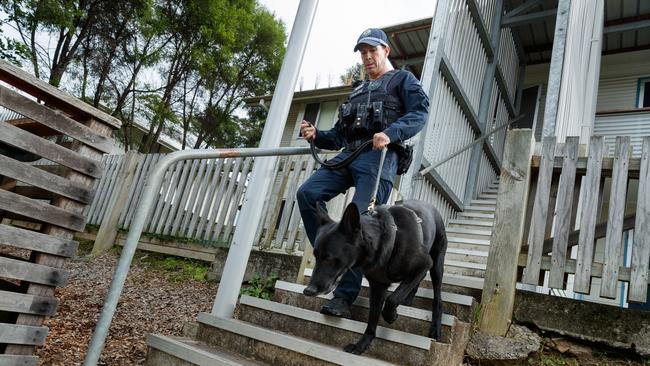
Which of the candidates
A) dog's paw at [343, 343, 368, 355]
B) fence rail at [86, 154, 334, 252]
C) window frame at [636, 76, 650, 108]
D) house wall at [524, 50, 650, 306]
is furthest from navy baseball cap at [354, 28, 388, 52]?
window frame at [636, 76, 650, 108]

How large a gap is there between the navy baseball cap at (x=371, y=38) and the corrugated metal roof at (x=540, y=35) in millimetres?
6777

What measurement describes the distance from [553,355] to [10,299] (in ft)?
11.6

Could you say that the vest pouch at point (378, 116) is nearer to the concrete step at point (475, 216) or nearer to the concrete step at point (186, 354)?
the concrete step at point (186, 354)

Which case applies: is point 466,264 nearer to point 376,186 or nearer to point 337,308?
point 337,308

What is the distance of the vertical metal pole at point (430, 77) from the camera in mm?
5590

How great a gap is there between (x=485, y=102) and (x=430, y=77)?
105 inches

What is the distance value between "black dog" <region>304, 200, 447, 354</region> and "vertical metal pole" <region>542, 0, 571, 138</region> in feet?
10.6

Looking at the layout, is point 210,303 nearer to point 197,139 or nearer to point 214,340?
point 214,340

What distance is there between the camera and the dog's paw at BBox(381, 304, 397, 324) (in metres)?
2.51

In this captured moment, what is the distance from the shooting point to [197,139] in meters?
20.1

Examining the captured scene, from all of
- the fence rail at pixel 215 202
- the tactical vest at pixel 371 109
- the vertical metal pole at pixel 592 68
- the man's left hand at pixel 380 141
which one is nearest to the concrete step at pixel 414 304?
the man's left hand at pixel 380 141

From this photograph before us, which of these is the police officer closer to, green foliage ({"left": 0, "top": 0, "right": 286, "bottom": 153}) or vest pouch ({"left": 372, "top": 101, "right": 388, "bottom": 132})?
vest pouch ({"left": 372, "top": 101, "right": 388, "bottom": 132})

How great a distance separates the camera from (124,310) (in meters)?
4.25

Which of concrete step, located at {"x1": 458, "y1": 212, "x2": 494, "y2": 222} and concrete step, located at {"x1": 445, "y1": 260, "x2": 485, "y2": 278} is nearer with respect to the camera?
concrete step, located at {"x1": 445, "y1": 260, "x2": 485, "y2": 278}
